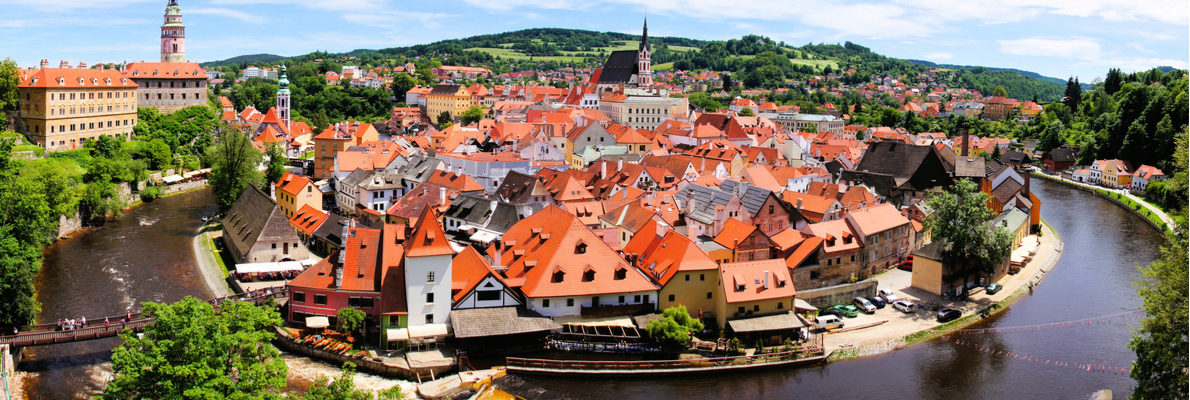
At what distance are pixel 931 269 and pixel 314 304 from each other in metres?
23.1

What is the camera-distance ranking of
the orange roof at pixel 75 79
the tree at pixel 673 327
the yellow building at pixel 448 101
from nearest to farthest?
1. the tree at pixel 673 327
2. the orange roof at pixel 75 79
3. the yellow building at pixel 448 101

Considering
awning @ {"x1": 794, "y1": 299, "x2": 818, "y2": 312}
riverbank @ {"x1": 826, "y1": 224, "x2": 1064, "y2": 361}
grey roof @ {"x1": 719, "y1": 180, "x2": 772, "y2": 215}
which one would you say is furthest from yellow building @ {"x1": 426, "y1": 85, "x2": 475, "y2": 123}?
awning @ {"x1": 794, "y1": 299, "x2": 818, "y2": 312}

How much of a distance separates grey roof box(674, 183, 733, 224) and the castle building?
6283 centimetres

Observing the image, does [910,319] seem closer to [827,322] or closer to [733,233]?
[827,322]

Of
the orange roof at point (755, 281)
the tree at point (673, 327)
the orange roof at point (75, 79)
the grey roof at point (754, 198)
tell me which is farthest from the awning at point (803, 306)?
the orange roof at point (75, 79)

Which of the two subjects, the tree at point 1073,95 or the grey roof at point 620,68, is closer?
the grey roof at point 620,68

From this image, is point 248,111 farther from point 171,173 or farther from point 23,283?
point 23,283

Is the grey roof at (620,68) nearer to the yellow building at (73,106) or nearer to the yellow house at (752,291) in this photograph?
the yellow building at (73,106)

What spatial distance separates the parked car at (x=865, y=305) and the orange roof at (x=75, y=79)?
165ft

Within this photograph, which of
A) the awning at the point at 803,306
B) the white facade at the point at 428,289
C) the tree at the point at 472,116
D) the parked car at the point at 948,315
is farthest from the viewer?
the tree at the point at 472,116

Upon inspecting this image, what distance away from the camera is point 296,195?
148ft

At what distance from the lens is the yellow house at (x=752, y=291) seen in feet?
95.8

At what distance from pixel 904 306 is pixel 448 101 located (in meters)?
72.9

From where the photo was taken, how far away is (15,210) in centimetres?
3328
